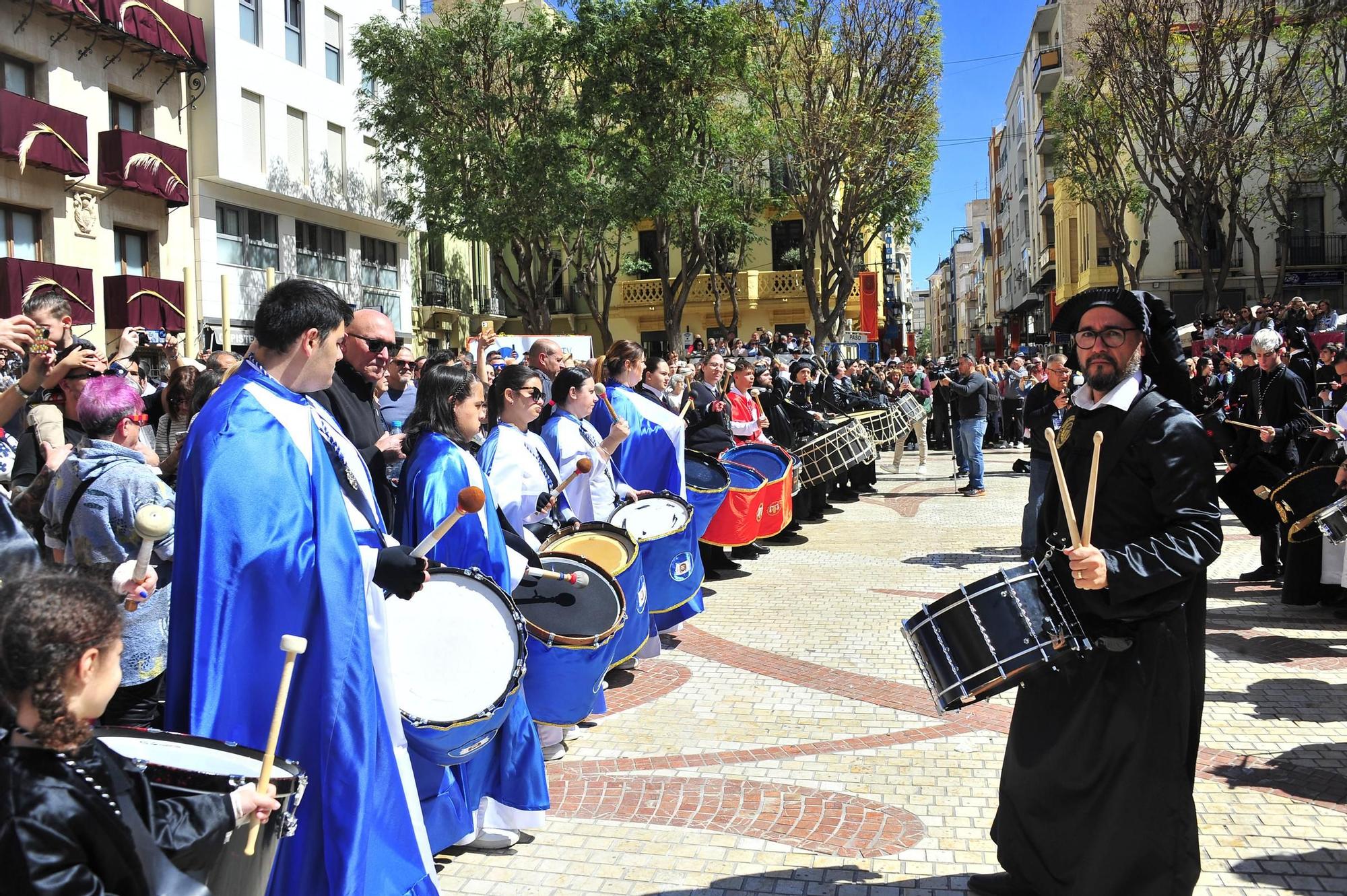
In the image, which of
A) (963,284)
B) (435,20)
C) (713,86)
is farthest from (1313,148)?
(963,284)

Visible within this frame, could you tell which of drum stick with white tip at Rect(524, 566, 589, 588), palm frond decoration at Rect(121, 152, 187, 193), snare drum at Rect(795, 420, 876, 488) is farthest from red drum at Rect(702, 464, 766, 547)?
palm frond decoration at Rect(121, 152, 187, 193)

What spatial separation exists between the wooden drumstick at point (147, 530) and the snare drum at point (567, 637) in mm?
1924

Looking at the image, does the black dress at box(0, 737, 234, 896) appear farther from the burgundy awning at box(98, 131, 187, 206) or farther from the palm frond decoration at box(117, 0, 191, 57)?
the palm frond decoration at box(117, 0, 191, 57)

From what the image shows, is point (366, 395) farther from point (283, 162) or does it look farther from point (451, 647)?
point (283, 162)

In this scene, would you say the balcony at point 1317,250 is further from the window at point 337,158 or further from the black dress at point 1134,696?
the black dress at point 1134,696

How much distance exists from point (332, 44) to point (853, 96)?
48.7 ft

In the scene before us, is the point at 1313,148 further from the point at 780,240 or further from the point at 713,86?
the point at 780,240

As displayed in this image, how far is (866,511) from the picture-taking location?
15781 millimetres

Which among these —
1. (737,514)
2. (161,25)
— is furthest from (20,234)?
(737,514)

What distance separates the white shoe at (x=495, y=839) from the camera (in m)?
4.55

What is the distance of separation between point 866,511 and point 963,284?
12563 centimetres

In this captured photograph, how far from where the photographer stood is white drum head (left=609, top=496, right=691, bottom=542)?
722 cm

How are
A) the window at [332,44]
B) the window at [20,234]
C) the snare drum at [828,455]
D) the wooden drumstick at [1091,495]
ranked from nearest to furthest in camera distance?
the wooden drumstick at [1091,495] → the snare drum at [828,455] → the window at [20,234] → the window at [332,44]

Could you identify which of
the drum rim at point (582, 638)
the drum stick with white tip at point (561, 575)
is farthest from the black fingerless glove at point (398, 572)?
the drum stick with white tip at point (561, 575)
